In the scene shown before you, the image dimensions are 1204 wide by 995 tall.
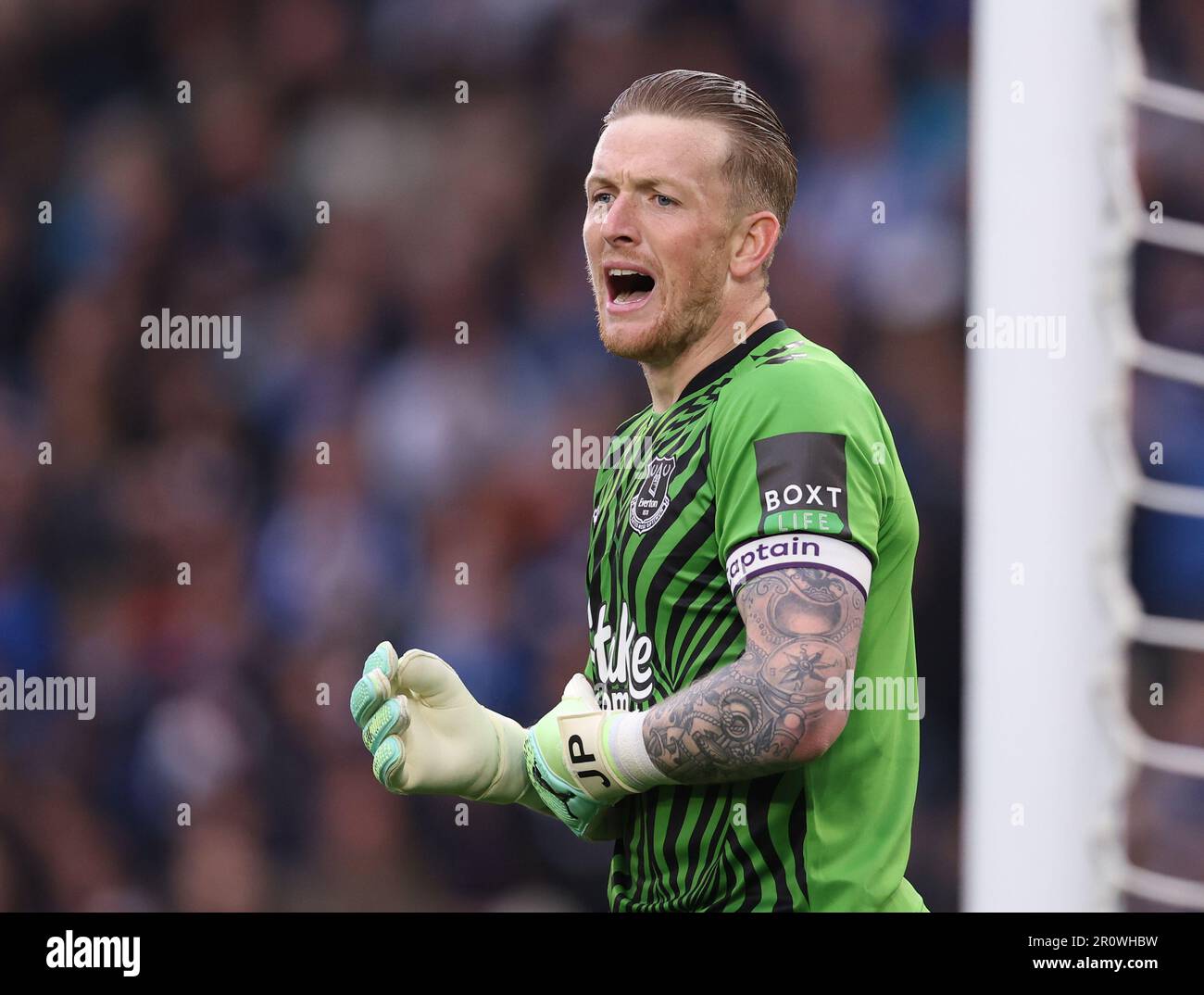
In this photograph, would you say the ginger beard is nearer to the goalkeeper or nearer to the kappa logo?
the goalkeeper

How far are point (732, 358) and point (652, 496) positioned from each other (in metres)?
0.28

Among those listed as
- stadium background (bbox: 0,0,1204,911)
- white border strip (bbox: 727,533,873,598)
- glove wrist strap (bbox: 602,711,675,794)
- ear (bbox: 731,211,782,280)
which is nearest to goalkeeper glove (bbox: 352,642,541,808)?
glove wrist strap (bbox: 602,711,675,794)

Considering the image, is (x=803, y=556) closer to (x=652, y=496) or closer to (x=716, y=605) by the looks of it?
(x=716, y=605)

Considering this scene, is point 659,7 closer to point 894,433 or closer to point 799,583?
point 894,433

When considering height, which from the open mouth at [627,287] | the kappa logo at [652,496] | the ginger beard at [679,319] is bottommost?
the kappa logo at [652,496]

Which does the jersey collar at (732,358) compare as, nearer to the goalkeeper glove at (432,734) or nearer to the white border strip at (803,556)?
the white border strip at (803,556)

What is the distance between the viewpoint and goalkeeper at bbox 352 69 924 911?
7.69ft

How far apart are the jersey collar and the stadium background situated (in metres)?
2.38

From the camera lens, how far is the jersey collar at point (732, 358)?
2.70m

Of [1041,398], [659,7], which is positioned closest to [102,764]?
[659,7]

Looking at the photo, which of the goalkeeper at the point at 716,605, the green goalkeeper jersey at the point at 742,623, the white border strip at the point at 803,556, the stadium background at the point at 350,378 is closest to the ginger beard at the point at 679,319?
the goalkeeper at the point at 716,605

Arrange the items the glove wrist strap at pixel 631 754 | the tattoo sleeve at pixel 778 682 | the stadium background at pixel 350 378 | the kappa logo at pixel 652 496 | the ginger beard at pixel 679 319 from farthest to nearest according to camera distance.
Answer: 1. the stadium background at pixel 350 378
2. the ginger beard at pixel 679 319
3. the kappa logo at pixel 652 496
4. the glove wrist strap at pixel 631 754
5. the tattoo sleeve at pixel 778 682

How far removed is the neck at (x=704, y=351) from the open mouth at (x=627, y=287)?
0.41 feet

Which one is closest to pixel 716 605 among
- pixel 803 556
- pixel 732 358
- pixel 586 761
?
pixel 803 556
